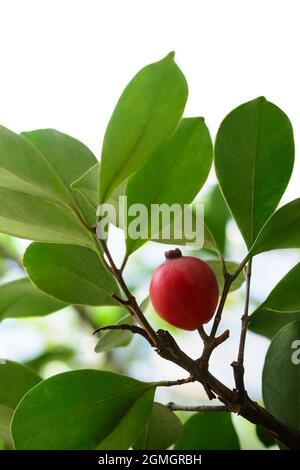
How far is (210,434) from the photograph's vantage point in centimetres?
83

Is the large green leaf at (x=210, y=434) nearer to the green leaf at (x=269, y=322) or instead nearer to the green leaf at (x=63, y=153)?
the green leaf at (x=269, y=322)

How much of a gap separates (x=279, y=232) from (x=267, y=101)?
11cm

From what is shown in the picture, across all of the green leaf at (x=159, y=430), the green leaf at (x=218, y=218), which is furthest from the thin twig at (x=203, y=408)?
the green leaf at (x=218, y=218)

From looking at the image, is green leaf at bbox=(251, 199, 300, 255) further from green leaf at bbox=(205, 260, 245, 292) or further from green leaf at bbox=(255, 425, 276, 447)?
green leaf at bbox=(255, 425, 276, 447)

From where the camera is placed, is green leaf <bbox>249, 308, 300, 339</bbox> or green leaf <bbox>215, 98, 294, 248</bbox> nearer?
green leaf <bbox>215, 98, 294, 248</bbox>

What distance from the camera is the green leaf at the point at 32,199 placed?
55 centimetres

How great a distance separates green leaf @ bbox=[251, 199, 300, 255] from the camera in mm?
624

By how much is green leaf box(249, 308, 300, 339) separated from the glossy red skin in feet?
0.73

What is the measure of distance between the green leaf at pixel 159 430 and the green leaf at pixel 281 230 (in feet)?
0.69

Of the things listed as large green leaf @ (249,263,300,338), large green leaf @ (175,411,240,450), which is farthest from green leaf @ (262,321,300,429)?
large green leaf @ (175,411,240,450)

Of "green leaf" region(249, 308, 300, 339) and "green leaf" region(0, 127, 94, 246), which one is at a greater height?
"green leaf" region(0, 127, 94, 246)

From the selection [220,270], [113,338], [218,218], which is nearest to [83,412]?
[113,338]

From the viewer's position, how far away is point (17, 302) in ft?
2.80

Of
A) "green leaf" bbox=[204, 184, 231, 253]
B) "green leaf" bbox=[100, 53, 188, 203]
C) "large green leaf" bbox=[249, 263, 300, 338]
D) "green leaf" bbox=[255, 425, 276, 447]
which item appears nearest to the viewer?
"green leaf" bbox=[100, 53, 188, 203]
